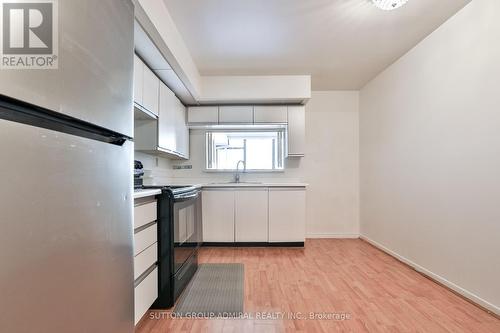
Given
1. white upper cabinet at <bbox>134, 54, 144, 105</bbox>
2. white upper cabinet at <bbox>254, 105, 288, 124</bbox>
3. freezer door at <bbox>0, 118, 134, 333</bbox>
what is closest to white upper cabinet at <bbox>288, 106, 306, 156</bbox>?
white upper cabinet at <bbox>254, 105, 288, 124</bbox>

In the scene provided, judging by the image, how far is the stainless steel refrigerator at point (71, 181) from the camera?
2.15ft

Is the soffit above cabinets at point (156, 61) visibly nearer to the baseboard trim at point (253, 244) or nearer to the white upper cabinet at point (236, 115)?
the white upper cabinet at point (236, 115)

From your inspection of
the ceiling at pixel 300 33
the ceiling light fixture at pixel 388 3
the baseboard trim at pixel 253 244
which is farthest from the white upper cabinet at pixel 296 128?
the ceiling light fixture at pixel 388 3

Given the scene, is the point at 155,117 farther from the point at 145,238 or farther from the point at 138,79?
the point at 145,238

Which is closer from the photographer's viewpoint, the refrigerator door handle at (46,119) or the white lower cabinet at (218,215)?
the refrigerator door handle at (46,119)

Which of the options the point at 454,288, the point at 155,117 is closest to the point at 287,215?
the point at 454,288

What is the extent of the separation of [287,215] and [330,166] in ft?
4.27

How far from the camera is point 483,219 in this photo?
2070 mm

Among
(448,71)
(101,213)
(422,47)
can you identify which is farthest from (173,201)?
(422,47)

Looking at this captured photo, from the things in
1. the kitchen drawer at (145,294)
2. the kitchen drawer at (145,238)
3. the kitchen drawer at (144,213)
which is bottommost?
the kitchen drawer at (145,294)

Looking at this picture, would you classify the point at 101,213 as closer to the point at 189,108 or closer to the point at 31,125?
the point at 31,125

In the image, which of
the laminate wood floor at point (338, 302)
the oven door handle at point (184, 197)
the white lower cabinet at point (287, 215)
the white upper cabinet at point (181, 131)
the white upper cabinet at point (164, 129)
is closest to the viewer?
the laminate wood floor at point (338, 302)

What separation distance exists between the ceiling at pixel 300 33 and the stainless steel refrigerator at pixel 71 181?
134 centimetres

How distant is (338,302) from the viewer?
2154 millimetres
